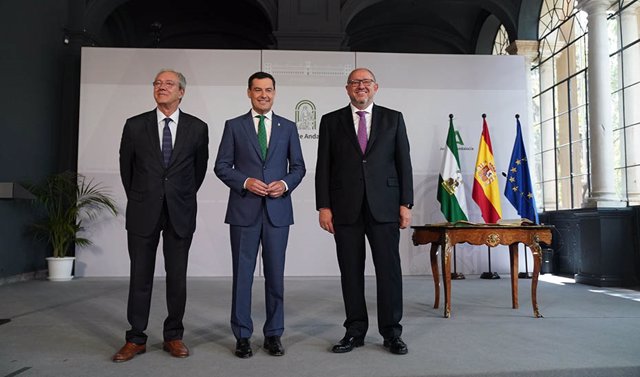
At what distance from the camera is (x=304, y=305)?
13.7 ft

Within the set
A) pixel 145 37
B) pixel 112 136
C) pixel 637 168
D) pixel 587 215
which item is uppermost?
pixel 145 37

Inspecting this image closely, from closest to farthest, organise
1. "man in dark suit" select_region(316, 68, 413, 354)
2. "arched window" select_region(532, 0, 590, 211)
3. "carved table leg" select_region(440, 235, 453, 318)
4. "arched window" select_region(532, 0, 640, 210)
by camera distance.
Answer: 1. "man in dark suit" select_region(316, 68, 413, 354)
2. "carved table leg" select_region(440, 235, 453, 318)
3. "arched window" select_region(532, 0, 640, 210)
4. "arched window" select_region(532, 0, 590, 211)

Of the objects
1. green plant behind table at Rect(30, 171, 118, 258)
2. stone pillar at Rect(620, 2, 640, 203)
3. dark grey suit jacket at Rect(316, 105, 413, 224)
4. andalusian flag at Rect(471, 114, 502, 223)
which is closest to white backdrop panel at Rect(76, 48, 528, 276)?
green plant behind table at Rect(30, 171, 118, 258)

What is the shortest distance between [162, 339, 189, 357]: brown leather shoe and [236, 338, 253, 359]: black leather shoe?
0.83 ft

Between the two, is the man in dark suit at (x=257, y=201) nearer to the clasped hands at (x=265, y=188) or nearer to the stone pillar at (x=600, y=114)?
the clasped hands at (x=265, y=188)

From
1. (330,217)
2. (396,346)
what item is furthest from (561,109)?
(396,346)

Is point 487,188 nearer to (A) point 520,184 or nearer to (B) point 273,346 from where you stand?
(A) point 520,184

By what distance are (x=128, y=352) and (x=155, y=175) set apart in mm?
869

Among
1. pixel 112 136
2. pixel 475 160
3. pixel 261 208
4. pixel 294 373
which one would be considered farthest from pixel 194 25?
pixel 294 373

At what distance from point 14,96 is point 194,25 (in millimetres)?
4927

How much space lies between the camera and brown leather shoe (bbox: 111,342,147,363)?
240 cm

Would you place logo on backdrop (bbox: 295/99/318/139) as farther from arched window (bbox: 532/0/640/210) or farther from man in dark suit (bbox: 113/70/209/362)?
man in dark suit (bbox: 113/70/209/362)

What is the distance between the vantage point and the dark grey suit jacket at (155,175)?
8.34ft

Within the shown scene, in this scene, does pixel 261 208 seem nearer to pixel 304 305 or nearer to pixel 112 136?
pixel 304 305
